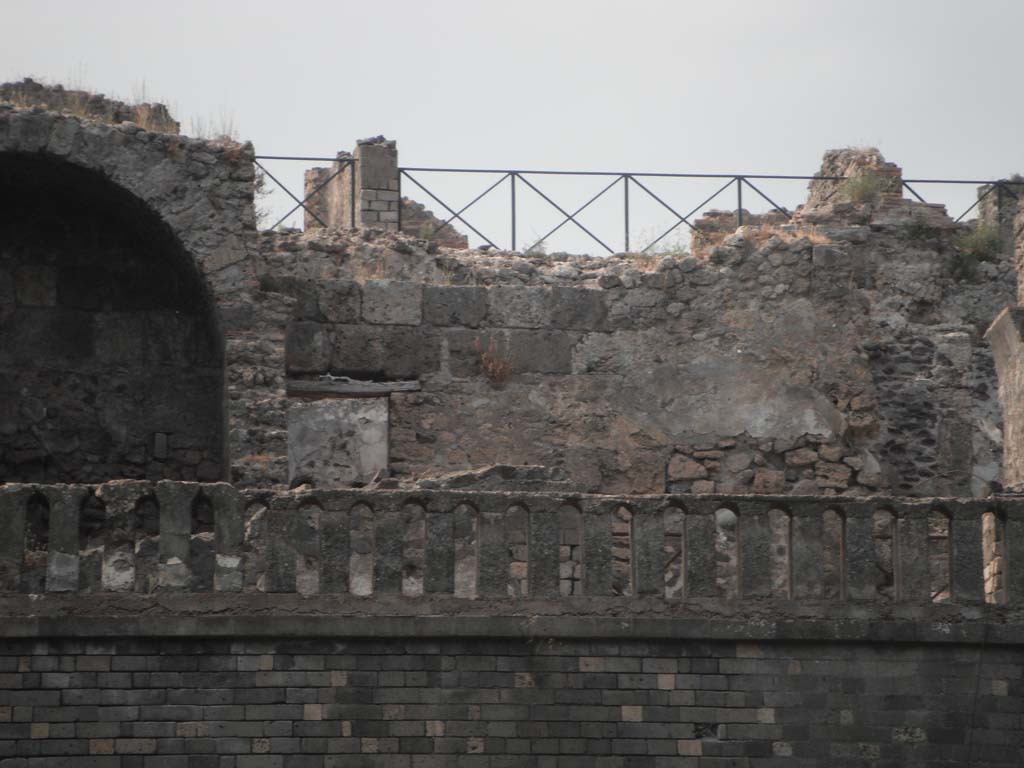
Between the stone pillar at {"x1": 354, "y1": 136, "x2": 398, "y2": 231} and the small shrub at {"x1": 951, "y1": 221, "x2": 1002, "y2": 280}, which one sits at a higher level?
the stone pillar at {"x1": 354, "y1": 136, "x2": 398, "y2": 231}

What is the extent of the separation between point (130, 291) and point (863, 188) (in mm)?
5889

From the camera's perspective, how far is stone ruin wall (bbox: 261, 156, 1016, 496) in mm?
18484

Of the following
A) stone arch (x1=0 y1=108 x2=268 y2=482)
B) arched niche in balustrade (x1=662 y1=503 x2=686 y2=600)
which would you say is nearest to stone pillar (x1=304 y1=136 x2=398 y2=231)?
stone arch (x1=0 y1=108 x2=268 y2=482)

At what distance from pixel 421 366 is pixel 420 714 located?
5.12 metres

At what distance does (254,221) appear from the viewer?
57.8 ft

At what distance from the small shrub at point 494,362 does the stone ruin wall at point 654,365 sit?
2 centimetres

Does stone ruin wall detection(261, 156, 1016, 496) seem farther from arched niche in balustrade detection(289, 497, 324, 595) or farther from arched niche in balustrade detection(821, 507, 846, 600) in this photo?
arched niche in balustrade detection(289, 497, 324, 595)

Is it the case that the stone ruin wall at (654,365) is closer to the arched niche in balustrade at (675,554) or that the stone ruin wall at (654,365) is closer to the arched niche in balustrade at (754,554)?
the arched niche in balustrade at (675,554)

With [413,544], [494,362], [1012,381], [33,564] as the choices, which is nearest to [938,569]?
[1012,381]

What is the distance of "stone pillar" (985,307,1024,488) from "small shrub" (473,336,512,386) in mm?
4211

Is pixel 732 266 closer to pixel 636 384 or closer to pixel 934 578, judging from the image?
pixel 636 384

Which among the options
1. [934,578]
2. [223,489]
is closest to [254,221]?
[223,489]

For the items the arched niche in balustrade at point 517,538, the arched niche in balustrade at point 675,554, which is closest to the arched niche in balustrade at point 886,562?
the arched niche in balustrade at point 675,554

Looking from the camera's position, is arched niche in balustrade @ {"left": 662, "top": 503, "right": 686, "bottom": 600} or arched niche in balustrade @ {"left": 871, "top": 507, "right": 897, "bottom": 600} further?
arched niche in balustrade @ {"left": 871, "top": 507, "right": 897, "bottom": 600}
